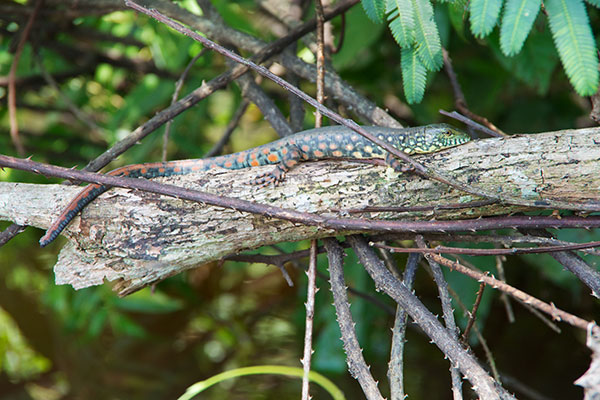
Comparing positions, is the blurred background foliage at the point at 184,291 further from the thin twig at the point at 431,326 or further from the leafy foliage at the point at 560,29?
the leafy foliage at the point at 560,29

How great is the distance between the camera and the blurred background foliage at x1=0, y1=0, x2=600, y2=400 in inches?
187

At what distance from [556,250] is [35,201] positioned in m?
2.42

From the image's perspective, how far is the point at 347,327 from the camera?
2607mm

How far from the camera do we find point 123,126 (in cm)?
519

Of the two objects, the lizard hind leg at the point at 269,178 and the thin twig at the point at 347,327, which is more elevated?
the lizard hind leg at the point at 269,178

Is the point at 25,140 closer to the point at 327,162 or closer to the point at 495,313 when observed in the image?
the point at 327,162

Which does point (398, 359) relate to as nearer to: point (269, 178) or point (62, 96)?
point (269, 178)

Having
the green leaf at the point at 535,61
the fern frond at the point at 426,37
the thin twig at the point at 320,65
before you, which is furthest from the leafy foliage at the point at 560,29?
the green leaf at the point at 535,61

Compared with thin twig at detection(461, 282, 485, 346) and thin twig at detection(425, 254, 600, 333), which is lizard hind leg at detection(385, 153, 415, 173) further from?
thin twig at detection(461, 282, 485, 346)

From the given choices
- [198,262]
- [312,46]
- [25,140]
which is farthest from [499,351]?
[25,140]

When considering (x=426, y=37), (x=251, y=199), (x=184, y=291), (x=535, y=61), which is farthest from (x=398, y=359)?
(x=184, y=291)

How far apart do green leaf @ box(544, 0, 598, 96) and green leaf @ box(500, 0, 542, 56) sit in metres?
0.08

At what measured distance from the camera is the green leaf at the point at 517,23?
210 centimetres

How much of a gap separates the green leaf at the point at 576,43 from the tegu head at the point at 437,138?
2.88ft
